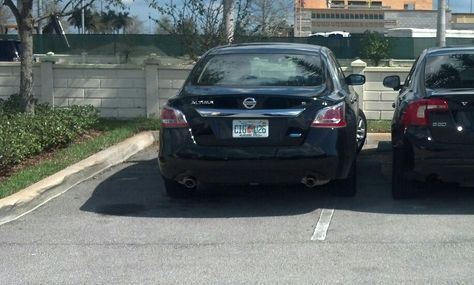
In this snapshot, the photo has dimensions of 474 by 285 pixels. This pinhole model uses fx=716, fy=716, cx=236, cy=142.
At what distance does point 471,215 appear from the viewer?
6.56 meters

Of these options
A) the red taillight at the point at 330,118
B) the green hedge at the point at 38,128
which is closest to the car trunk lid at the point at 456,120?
the red taillight at the point at 330,118

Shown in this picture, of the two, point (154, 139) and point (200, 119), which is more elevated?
point (200, 119)

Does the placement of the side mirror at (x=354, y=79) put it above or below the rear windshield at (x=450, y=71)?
below

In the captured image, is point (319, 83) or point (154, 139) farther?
point (154, 139)

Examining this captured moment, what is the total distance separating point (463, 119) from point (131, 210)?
10.7 feet

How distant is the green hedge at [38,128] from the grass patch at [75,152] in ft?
0.54

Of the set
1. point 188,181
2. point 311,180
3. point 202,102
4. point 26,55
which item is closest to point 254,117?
point 202,102

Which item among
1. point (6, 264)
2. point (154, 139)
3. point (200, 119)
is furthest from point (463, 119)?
point (154, 139)

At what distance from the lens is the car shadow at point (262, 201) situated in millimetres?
6875

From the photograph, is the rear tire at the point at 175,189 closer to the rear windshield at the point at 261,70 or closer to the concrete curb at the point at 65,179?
the rear windshield at the point at 261,70

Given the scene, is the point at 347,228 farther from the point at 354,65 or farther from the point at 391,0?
the point at 391,0

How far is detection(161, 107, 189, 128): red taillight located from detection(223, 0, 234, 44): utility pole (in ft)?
23.0

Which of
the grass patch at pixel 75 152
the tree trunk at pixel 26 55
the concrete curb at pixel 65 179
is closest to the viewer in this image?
the concrete curb at pixel 65 179

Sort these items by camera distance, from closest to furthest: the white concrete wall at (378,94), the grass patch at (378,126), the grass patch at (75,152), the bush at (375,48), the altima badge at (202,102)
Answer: the altima badge at (202,102) < the grass patch at (75,152) < the grass patch at (378,126) < the white concrete wall at (378,94) < the bush at (375,48)
